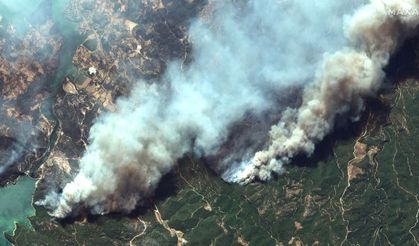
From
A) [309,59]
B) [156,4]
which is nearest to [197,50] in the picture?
[156,4]

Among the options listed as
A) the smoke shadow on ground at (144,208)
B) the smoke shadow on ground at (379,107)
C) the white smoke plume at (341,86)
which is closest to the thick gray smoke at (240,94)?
the white smoke plume at (341,86)

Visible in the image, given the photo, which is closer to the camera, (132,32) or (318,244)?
(132,32)

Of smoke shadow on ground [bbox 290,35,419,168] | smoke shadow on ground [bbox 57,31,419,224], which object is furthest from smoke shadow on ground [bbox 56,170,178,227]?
smoke shadow on ground [bbox 290,35,419,168]

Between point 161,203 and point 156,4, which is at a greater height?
point 156,4

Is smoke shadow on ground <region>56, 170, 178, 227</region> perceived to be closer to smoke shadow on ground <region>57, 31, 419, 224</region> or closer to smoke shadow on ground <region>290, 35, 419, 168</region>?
smoke shadow on ground <region>57, 31, 419, 224</region>

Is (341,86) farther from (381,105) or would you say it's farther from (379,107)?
(381,105)

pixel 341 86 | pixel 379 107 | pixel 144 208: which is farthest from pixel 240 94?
pixel 379 107

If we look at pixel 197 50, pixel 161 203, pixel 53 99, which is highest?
pixel 53 99

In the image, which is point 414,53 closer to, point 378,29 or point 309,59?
point 378,29

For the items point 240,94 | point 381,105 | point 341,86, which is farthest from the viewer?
point 381,105
